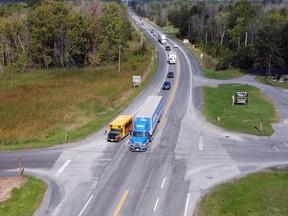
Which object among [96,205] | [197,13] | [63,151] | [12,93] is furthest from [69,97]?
[197,13]

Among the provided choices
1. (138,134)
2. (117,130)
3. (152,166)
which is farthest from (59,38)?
(152,166)

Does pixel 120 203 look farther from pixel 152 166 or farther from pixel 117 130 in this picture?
pixel 117 130

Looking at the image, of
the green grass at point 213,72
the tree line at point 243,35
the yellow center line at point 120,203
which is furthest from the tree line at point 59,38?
the yellow center line at point 120,203

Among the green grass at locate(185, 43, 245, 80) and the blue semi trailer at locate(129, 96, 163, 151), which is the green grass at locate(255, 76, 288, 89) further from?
the blue semi trailer at locate(129, 96, 163, 151)

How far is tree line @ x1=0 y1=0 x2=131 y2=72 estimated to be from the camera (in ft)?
403

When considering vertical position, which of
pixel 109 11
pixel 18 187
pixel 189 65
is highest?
pixel 109 11

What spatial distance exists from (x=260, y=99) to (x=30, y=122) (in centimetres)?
4489

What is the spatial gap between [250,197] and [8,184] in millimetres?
24591

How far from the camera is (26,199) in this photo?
117 feet

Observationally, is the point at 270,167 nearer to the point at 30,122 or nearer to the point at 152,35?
the point at 30,122

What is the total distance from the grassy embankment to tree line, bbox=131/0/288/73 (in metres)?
28.5

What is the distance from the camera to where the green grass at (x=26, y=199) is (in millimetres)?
33312

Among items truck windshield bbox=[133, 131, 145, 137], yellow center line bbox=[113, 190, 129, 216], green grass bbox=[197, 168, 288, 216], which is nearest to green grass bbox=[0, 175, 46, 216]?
yellow center line bbox=[113, 190, 129, 216]

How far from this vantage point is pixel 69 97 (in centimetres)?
7812
